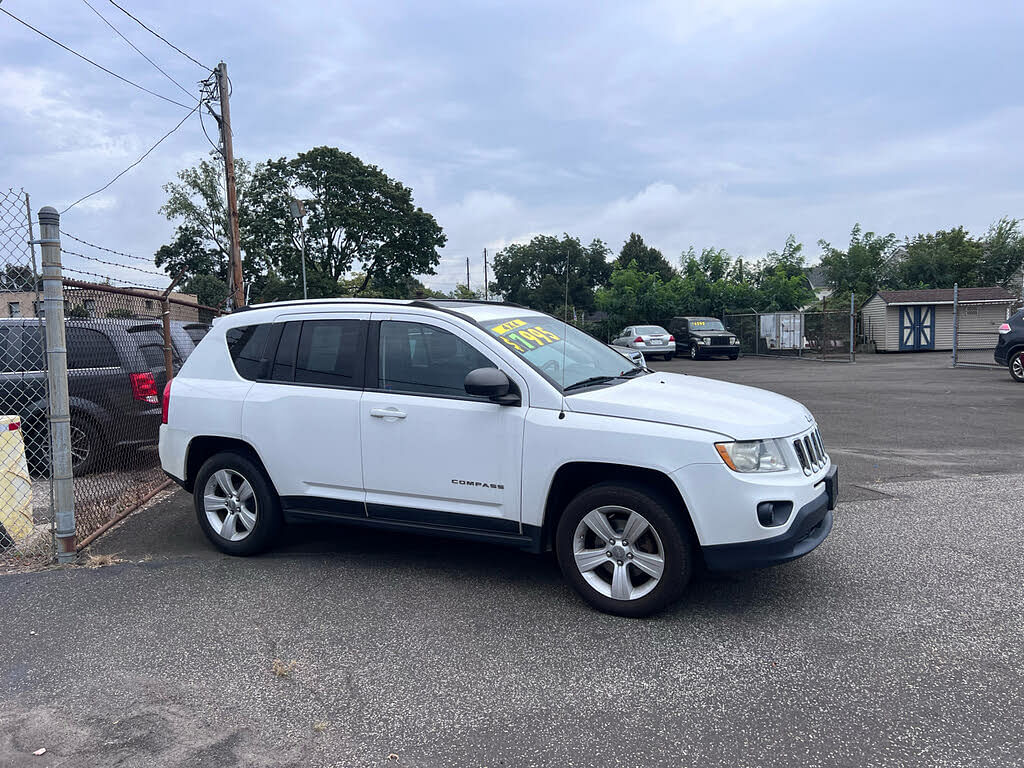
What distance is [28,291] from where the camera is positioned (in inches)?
197

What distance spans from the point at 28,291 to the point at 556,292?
64919 millimetres

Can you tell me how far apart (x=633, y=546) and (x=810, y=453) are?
45.6 inches

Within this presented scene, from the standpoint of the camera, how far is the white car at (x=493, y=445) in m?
3.82

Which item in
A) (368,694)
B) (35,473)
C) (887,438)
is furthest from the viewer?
(887,438)

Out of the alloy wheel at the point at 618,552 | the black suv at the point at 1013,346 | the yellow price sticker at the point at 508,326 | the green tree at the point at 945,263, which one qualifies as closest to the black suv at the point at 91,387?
the yellow price sticker at the point at 508,326

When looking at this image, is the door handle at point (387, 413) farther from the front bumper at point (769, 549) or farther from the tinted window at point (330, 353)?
the front bumper at point (769, 549)

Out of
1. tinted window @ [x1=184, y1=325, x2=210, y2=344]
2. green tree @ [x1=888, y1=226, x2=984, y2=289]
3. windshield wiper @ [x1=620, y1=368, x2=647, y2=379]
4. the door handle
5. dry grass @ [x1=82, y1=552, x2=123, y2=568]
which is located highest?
green tree @ [x1=888, y1=226, x2=984, y2=289]

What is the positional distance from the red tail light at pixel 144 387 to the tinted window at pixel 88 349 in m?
0.24

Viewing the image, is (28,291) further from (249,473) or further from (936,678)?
(936,678)

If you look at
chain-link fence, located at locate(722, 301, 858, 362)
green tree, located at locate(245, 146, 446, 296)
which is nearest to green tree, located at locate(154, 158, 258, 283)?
green tree, located at locate(245, 146, 446, 296)

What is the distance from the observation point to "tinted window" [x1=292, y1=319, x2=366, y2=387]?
15.7ft

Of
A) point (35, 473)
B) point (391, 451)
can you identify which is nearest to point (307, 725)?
point (391, 451)

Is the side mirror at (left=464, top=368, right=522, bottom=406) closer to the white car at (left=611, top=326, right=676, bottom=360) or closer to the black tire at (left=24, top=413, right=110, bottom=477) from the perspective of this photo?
the black tire at (left=24, top=413, right=110, bottom=477)

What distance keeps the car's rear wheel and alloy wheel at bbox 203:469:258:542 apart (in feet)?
55.2
